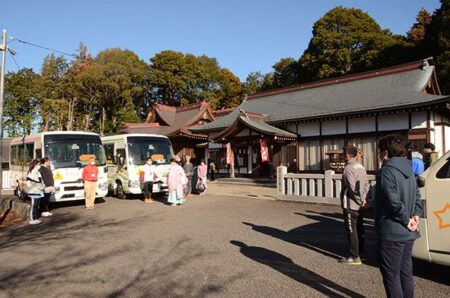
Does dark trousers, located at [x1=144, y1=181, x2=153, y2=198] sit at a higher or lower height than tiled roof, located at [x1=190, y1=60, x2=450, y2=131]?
lower

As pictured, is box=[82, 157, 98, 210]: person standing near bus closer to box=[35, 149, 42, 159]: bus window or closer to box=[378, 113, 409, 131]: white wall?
box=[35, 149, 42, 159]: bus window

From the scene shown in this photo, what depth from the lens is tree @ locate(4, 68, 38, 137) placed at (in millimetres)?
36791

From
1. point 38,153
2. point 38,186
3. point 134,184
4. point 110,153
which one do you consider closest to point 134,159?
point 134,184

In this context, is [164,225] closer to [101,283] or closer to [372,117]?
[101,283]

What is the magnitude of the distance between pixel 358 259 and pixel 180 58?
4455 centimetres

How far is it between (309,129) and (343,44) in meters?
20.6

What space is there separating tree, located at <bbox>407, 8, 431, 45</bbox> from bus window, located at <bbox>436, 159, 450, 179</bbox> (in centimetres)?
3422

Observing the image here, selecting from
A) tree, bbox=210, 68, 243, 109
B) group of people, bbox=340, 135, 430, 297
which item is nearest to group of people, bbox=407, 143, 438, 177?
group of people, bbox=340, 135, 430, 297

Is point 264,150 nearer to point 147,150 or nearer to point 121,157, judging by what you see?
point 147,150

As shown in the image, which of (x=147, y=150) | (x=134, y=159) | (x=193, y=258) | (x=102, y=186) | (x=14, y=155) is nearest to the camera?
(x=193, y=258)

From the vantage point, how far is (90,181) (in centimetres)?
1159

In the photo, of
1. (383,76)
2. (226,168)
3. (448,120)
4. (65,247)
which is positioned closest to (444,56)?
(383,76)

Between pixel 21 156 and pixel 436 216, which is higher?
pixel 21 156

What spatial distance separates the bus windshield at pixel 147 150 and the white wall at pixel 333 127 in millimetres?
9204
